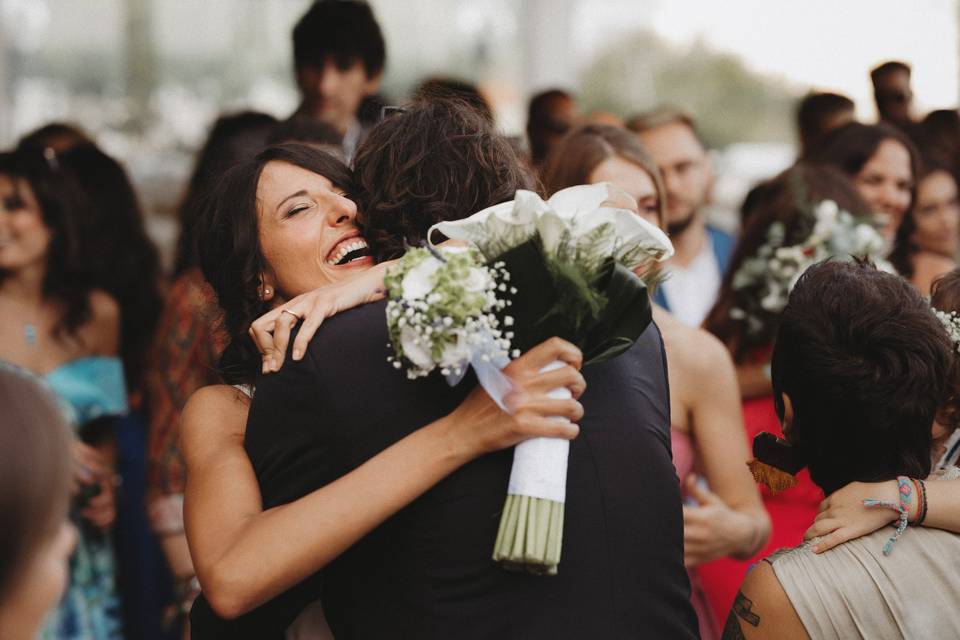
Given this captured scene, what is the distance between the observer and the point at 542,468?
183 cm

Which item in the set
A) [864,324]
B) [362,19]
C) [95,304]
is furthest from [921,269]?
[95,304]

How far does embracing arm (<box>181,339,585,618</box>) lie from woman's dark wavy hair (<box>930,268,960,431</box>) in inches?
31.1

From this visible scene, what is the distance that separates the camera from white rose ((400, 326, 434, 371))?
1755mm

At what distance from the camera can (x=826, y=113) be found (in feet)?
20.3

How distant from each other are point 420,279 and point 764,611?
0.91 m

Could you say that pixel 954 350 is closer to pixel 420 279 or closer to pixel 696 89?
pixel 420 279

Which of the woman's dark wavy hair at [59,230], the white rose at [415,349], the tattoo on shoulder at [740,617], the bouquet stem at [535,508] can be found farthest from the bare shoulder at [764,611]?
the woman's dark wavy hair at [59,230]

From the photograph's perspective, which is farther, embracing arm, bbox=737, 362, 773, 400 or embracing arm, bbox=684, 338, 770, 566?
embracing arm, bbox=737, 362, 773, 400

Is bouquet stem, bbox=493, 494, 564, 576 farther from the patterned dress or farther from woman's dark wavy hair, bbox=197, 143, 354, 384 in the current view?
the patterned dress

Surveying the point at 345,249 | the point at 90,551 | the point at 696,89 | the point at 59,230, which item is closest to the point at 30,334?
the point at 59,230

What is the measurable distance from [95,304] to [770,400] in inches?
105

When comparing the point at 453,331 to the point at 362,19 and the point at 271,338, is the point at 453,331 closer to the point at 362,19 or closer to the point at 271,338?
the point at 271,338

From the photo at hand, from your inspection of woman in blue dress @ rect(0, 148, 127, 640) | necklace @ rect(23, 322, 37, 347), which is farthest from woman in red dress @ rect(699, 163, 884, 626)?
necklace @ rect(23, 322, 37, 347)

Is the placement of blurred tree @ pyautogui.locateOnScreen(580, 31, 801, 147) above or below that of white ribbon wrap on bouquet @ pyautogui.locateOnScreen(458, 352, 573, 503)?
below
